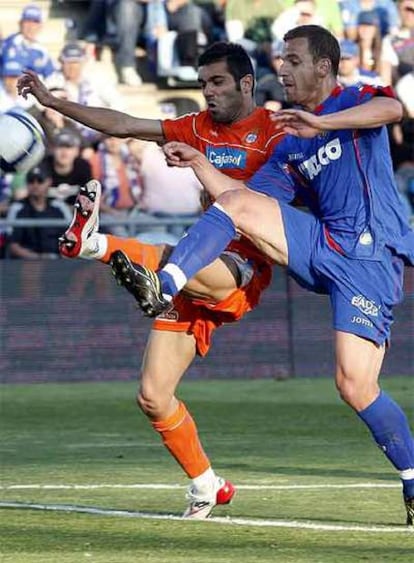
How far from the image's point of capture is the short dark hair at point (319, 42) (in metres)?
7.69

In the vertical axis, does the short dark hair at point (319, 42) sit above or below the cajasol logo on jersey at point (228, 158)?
above

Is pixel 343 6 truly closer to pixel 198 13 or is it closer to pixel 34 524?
pixel 198 13

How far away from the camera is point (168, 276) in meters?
7.20

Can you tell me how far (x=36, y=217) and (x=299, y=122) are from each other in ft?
29.2

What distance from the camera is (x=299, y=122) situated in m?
7.18

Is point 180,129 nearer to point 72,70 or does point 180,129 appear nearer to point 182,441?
point 182,441

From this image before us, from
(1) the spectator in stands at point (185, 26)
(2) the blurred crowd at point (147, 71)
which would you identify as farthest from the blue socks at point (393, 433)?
(1) the spectator in stands at point (185, 26)

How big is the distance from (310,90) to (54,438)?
4.70 m

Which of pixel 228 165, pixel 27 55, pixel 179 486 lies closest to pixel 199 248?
pixel 228 165

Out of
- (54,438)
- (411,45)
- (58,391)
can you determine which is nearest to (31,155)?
(54,438)

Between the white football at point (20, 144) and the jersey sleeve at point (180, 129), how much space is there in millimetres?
1023

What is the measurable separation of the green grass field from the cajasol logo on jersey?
1.72 metres

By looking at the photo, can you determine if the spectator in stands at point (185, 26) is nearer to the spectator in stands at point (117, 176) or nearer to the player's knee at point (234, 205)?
the spectator in stands at point (117, 176)

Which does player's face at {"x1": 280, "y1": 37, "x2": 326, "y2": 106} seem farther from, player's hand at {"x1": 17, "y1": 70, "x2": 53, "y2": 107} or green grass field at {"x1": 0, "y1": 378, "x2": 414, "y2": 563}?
green grass field at {"x1": 0, "y1": 378, "x2": 414, "y2": 563}
